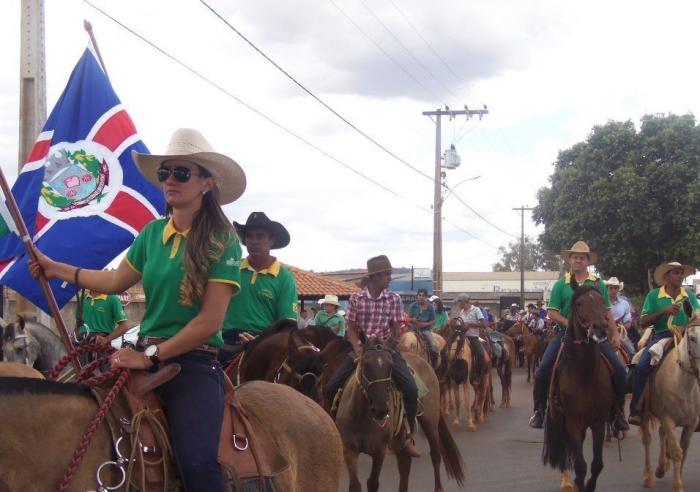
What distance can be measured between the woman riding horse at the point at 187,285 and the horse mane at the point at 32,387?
229mm

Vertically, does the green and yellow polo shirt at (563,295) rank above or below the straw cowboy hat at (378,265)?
below

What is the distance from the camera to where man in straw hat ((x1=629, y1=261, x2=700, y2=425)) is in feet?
32.8

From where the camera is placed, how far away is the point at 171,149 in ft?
12.4

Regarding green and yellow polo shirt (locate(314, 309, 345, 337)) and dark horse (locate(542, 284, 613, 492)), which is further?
green and yellow polo shirt (locate(314, 309, 345, 337))

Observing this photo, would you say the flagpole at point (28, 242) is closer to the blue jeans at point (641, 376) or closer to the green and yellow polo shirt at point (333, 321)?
the blue jeans at point (641, 376)

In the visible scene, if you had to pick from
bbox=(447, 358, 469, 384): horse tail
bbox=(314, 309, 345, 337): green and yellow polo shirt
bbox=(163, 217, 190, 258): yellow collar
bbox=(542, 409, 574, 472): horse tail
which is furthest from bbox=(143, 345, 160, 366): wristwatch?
bbox=(314, 309, 345, 337): green and yellow polo shirt

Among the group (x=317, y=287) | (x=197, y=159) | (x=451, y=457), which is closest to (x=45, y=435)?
(x=197, y=159)

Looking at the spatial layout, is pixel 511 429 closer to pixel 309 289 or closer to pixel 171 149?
pixel 171 149

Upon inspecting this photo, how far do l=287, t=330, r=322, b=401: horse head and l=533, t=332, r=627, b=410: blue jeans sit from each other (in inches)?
127

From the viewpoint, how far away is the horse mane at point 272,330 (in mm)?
6952

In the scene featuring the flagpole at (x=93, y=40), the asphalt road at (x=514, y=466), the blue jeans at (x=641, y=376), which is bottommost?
the asphalt road at (x=514, y=466)

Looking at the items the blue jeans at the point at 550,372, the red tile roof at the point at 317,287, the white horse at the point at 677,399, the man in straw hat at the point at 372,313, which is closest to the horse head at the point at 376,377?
the man in straw hat at the point at 372,313

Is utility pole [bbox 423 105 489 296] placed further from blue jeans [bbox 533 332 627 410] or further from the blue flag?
the blue flag

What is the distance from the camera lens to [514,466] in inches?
426
